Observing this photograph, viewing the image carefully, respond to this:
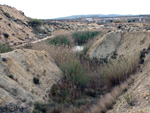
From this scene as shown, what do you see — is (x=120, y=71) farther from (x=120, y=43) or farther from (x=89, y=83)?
(x=120, y=43)

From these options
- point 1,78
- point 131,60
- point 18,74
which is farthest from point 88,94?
point 1,78

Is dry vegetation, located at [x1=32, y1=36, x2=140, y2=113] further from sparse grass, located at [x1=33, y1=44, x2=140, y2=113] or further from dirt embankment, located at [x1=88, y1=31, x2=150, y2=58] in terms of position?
dirt embankment, located at [x1=88, y1=31, x2=150, y2=58]

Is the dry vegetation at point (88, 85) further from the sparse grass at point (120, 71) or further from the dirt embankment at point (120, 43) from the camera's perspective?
the dirt embankment at point (120, 43)

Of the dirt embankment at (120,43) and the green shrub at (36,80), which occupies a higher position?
the dirt embankment at (120,43)

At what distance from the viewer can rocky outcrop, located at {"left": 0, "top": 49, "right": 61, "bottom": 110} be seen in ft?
20.8

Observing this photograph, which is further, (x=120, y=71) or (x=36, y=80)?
(x=120, y=71)

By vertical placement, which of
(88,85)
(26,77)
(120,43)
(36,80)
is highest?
(120,43)

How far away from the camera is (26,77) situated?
7.86 m

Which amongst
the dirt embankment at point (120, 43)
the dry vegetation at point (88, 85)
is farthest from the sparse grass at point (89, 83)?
the dirt embankment at point (120, 43)

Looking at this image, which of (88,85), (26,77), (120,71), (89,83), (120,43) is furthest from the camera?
(120,43)

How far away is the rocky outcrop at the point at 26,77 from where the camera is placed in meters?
6.35

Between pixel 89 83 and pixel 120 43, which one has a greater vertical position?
pixel 120 43

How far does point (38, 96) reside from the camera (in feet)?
24.0

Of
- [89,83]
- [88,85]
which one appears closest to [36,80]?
[88,85]
